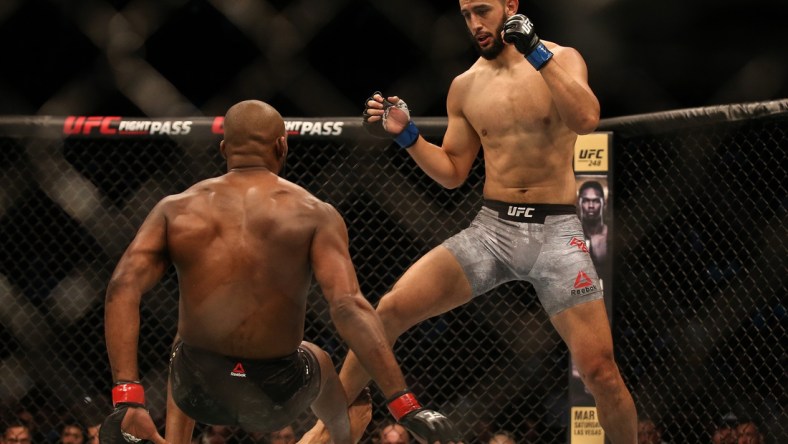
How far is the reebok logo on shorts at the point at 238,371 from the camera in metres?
2.19

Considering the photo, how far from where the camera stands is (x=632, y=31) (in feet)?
14.1

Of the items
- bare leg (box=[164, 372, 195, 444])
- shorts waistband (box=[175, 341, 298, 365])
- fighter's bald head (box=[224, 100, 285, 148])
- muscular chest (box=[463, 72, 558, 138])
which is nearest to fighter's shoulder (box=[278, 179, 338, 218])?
fighter's bald head (box=[224, 100, 285, 148])

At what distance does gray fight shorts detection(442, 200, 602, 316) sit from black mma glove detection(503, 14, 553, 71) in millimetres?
415

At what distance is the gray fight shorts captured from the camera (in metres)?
2.64

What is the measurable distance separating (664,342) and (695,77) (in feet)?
3.90

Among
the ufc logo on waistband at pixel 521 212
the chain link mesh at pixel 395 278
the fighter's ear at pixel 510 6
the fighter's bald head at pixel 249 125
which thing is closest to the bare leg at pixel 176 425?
the fighter's bald head at pixel 249 125

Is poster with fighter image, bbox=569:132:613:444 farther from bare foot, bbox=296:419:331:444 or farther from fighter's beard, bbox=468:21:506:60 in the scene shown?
bare foot, bbox=296:419:331:444

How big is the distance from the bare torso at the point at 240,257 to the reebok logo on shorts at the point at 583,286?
757 millimetres

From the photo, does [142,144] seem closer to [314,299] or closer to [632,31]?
[314,299]

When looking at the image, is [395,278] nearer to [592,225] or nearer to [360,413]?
[592,225]

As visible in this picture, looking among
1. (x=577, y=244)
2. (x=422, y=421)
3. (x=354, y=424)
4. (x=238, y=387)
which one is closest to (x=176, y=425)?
(x=238, y=387)

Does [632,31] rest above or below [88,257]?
above

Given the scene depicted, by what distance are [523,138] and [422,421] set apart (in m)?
1.06

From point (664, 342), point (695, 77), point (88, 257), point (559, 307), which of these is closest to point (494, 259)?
point (559, 307)
